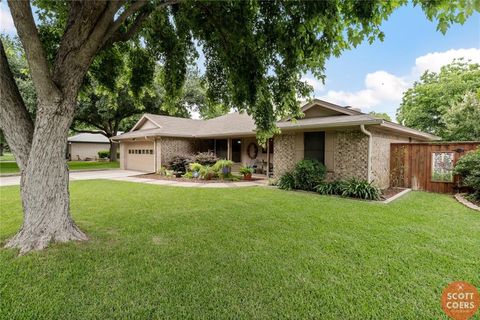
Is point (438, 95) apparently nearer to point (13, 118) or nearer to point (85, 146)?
point (13, 118)

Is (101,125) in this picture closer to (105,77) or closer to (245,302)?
(105,77)

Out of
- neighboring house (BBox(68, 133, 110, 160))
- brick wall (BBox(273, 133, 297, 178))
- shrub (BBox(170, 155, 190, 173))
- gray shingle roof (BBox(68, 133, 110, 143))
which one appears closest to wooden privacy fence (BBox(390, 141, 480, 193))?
brick wall (BBox(273, 133, 297, 178))

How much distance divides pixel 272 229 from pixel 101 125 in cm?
3005

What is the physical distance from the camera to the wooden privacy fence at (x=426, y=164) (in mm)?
9219

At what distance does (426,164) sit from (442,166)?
0.51 meters

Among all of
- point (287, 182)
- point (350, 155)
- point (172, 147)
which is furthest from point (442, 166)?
point (172, 147)

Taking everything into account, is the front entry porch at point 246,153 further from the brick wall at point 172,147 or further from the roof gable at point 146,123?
the roof gable at point 146,123

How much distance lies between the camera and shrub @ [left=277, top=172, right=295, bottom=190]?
402 inches

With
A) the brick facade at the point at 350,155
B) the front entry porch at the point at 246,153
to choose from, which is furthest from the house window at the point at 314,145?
the front entry porch at the point at 246,153

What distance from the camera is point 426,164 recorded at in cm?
977

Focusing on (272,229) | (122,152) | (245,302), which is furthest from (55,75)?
(122,152)

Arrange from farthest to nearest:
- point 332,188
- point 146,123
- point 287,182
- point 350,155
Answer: point 146,123 → point 287,182 → point 350,155 → point 332,188

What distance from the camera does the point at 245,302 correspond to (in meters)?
2.61

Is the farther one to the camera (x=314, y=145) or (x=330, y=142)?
(x=314, y=145)
